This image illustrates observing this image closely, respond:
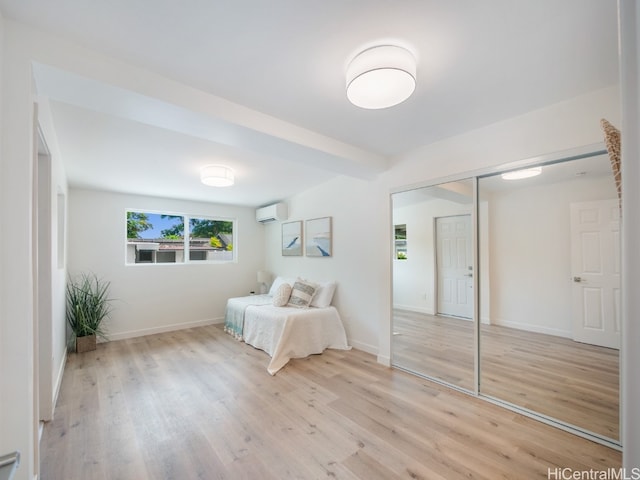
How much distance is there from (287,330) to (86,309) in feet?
8.95

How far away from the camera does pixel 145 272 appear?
463cm

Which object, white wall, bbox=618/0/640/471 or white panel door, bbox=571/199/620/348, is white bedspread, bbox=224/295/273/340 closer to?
white panel door, bbox=571/199/620/348

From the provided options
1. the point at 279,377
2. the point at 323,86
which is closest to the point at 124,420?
the point at 279,377

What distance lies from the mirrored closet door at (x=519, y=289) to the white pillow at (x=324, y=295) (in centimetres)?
97

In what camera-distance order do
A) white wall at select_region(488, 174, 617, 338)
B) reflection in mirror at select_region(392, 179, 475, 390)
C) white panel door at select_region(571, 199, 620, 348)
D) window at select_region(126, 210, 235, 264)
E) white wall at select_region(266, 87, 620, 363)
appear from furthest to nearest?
window at select_region(126, 210, 235, 264)
white wall at select_region(488, 174, 617, 338)
reflection in mirror at select_region(392, 179, 475, 390)
white panel door at select_region(571, 199, 620, 348)
white wall at select_region(266, 87, 620, 363)

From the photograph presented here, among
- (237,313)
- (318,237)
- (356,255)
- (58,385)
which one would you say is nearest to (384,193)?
(356,255)

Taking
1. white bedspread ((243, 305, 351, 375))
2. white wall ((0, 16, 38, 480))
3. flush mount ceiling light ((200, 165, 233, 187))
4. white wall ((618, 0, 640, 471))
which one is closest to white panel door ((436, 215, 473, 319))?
white bedspread ((243, 305, 351, 375))

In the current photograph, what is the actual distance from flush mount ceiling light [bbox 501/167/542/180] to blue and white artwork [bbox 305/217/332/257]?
2.36m

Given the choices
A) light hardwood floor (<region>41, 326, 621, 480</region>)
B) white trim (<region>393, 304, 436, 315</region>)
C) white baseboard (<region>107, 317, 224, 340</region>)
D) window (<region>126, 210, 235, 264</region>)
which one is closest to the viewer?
light hardwood floor (<region>41, 326, 621, 480</region>)

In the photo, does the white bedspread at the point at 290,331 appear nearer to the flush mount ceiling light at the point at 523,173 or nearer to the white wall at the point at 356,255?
the white wall at the point at 356,255

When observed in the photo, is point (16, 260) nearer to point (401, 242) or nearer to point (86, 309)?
point (86, 309)

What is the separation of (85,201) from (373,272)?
4.14 meters

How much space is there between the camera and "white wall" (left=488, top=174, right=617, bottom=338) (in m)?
3.31

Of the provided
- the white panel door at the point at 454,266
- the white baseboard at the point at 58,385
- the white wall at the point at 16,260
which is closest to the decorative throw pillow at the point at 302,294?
the white panel door at the point at 454,266
